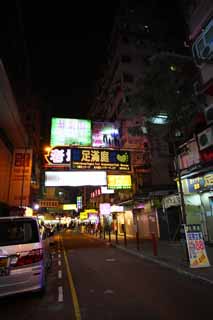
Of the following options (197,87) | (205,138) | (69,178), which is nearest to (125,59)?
(197,87)

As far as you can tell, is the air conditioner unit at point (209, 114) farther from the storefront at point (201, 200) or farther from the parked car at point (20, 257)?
the parked car at point (20, 257)

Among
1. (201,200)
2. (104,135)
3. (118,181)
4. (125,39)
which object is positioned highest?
(125,39)

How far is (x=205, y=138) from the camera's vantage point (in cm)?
1195

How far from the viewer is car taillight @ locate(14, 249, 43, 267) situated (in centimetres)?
496

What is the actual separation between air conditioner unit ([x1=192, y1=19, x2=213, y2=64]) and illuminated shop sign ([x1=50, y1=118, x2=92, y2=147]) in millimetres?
9981

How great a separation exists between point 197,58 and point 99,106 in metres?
40.9

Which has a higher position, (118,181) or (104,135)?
(104,135)

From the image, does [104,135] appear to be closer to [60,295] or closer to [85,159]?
[85,159]

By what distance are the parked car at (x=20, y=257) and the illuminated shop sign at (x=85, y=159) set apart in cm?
906

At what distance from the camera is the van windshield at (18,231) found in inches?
212

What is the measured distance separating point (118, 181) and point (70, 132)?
5.74 metres

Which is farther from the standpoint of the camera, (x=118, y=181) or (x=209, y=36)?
(x=118, y=181)

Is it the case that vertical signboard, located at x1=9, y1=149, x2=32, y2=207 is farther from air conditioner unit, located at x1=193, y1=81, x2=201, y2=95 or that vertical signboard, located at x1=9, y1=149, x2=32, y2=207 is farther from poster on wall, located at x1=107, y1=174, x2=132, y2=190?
air conditioner unit, located at x1=193, y1=81, x2=201, y2=95

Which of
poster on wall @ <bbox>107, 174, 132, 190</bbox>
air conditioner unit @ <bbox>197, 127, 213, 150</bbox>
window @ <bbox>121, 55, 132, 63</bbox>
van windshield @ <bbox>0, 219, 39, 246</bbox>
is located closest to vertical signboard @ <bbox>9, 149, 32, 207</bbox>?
poster on wall @ <bbox>107, 174, 132, 190</bbox>
